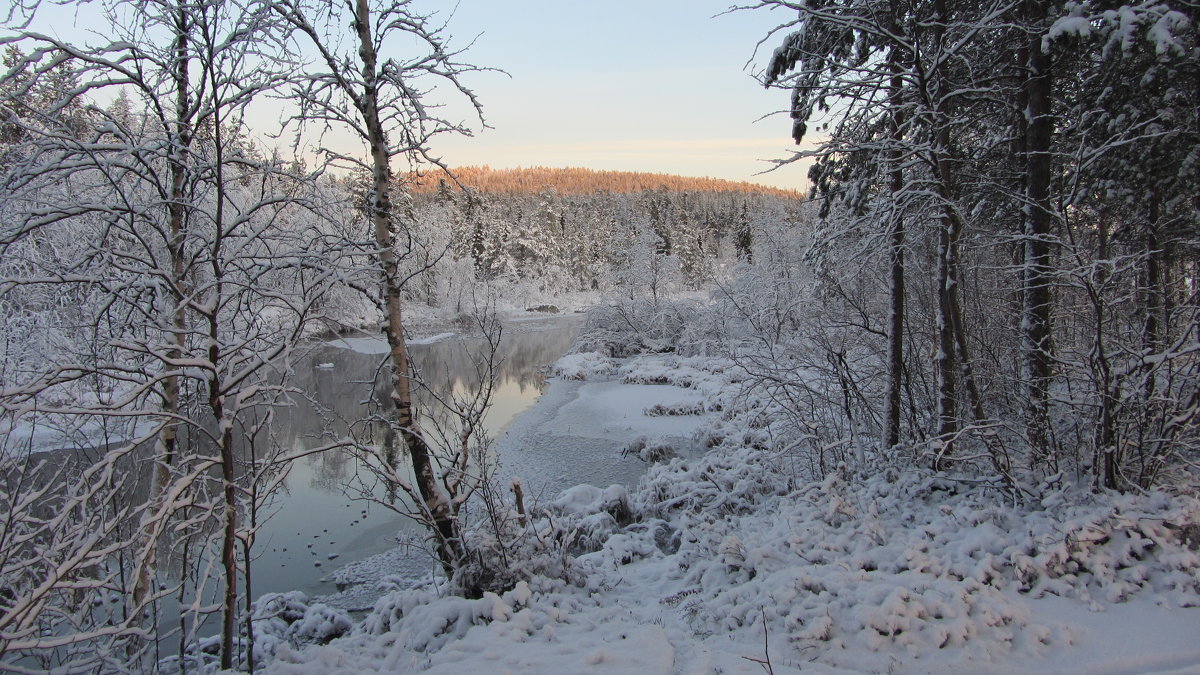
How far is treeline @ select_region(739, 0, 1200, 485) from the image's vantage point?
500cm

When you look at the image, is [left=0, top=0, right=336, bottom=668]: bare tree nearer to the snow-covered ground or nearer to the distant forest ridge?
the snow-covered ground

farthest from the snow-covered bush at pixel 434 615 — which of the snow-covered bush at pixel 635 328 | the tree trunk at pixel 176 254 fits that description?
the snow-covered bush at pixel 635 328

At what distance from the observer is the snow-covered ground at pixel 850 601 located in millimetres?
4039

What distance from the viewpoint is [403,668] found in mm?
4316

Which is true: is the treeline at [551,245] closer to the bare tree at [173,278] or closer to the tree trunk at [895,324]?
the tree trunk at [895,324]

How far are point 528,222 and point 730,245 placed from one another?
22.4 m

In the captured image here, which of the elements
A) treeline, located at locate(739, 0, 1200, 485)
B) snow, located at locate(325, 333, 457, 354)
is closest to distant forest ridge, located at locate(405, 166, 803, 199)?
snow, located at locate(325, 333, 457, 354)

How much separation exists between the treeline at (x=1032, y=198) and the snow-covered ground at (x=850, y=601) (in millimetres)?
574

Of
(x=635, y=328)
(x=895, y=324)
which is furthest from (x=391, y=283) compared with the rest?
(x=635, y=328)

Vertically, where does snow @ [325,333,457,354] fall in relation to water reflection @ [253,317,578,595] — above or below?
above

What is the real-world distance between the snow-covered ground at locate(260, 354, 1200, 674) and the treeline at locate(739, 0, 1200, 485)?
1.88 ft

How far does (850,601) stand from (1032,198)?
4.23 meters

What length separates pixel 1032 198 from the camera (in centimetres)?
576

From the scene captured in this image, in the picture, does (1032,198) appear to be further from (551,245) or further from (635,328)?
(551,245)
